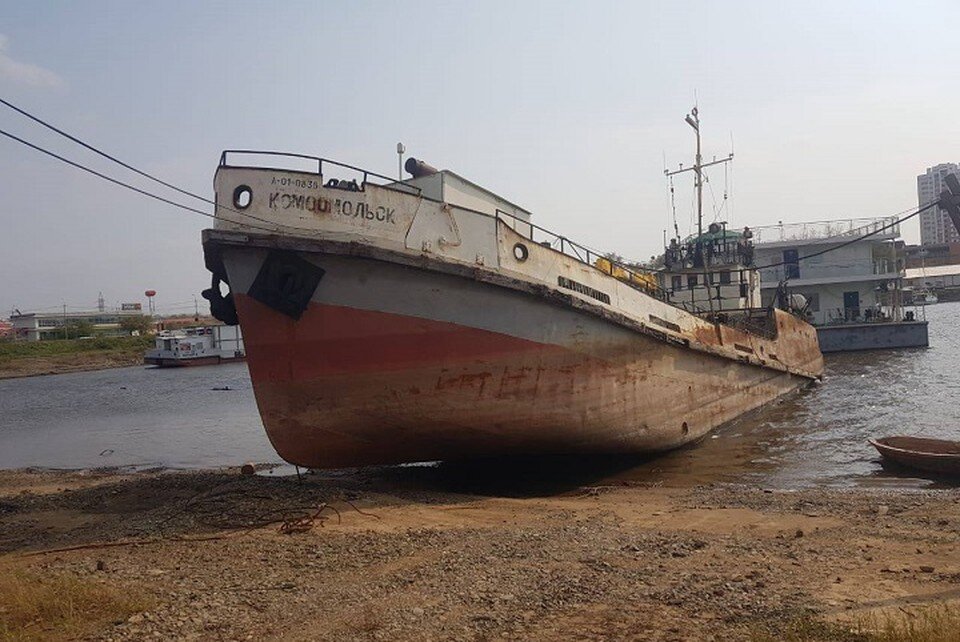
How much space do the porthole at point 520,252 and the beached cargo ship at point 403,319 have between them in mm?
16

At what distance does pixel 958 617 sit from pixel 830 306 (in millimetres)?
35683

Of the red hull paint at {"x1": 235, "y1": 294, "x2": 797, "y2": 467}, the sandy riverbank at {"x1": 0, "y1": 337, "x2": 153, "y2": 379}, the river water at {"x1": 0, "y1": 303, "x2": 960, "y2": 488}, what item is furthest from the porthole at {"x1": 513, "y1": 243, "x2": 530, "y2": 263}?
the sandy riverbank at {"x1": 0, "y1": 337, "x2": 153, "y2": 379}

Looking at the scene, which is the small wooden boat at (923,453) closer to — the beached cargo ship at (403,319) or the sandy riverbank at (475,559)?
the sandy riverbank at (475,559)

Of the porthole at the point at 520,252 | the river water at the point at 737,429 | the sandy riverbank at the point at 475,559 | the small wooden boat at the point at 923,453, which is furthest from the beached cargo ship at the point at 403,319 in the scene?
the small wooden boat at the point at 923,453

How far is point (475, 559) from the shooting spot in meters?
5.67

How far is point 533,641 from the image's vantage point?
13.1 feet

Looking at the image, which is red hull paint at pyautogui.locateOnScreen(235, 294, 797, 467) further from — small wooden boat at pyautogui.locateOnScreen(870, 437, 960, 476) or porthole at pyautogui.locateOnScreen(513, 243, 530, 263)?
small wooden boat at pyautogui.locateOnScreen(870, 437, 960, 476)

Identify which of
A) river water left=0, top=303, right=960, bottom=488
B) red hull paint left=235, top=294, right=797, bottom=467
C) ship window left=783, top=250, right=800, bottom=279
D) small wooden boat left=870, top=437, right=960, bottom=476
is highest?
ship window left=783, top=250, right=800, bottom=279

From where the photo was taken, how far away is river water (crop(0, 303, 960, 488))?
36.1 feet

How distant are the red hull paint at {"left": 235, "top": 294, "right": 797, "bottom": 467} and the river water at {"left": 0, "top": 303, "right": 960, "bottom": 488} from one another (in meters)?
2.09

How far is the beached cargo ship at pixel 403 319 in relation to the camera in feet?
26.9

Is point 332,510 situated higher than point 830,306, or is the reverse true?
point 830,306

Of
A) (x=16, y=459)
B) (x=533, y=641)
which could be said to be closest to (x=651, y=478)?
(x=533, y=641)

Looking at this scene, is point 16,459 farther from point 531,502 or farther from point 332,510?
point 531,502
